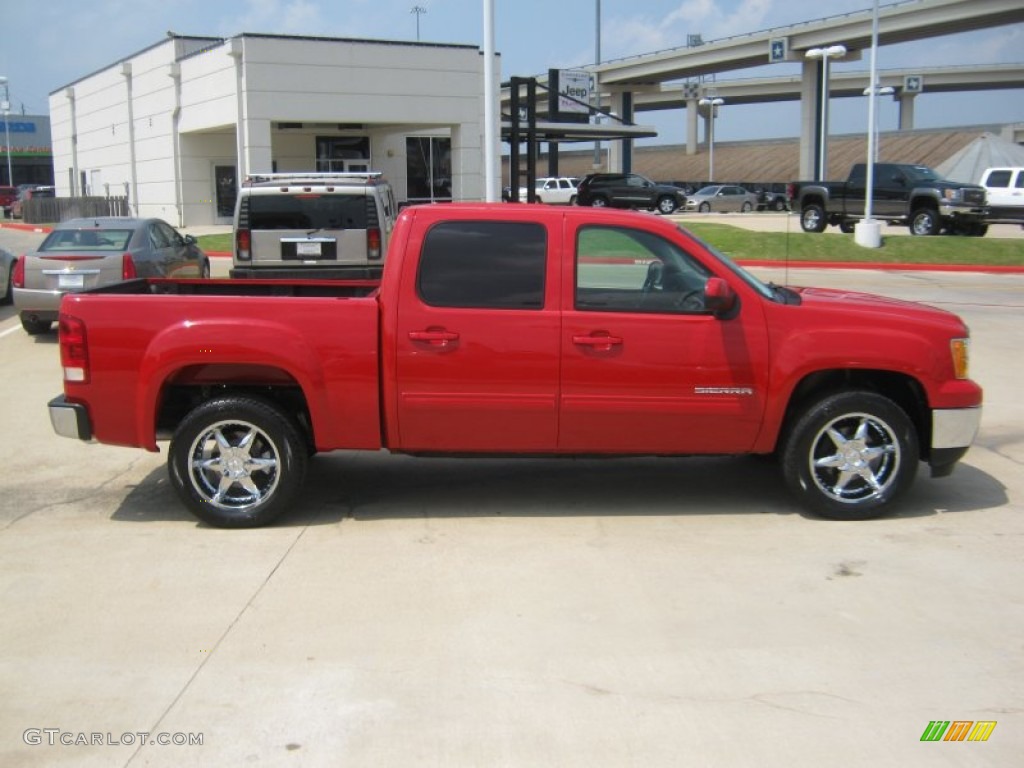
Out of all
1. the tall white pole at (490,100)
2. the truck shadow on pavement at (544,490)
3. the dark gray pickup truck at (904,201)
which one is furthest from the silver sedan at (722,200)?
the truck shadow on pavement at (544,490)

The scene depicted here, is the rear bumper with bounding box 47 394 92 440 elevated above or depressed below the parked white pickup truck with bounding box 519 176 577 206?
below

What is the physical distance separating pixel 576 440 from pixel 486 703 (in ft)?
7.84

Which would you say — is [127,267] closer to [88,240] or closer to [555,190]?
[88,240]

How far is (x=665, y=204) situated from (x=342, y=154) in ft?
54.5

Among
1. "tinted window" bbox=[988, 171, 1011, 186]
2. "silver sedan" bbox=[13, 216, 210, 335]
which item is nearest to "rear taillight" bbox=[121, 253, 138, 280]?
"silver sedan" bbox=[13, 216, 210, 335]

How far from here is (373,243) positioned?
45.7 ft

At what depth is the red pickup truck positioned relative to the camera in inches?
250

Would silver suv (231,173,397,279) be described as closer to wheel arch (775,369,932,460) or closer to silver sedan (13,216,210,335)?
silver sedan (13,216,210,335)

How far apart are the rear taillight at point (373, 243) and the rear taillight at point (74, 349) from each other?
25.1 feet

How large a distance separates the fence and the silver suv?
32921 mm

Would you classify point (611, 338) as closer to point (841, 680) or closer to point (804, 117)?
point (841, 680)

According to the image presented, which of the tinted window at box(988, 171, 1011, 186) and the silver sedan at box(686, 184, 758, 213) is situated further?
the silver sedan at box(686, 184, 758, 213)

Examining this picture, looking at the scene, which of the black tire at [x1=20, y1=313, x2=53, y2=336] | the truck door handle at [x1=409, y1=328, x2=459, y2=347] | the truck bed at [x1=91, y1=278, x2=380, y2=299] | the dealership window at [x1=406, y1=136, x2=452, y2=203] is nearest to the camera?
the truck door handle at [x1=409, y1=328, x2=459, y2=347]

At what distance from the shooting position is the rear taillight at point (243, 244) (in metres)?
13.8
